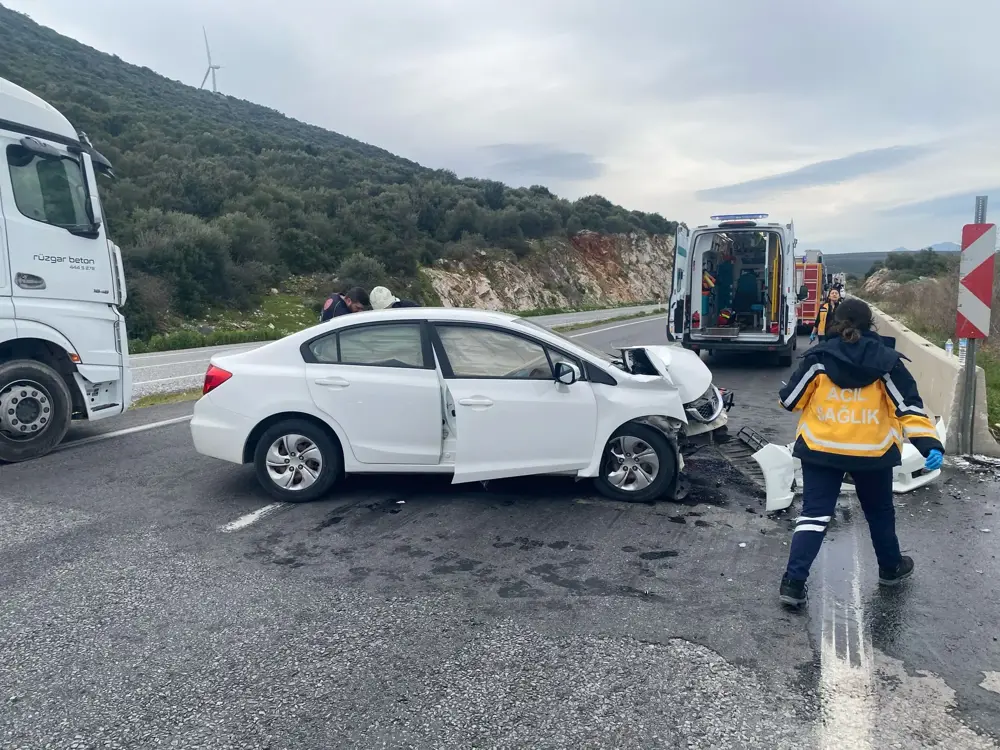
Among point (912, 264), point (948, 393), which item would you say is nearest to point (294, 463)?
point (948, 393)

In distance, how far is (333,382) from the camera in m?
5.90

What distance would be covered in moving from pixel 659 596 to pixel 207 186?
35.3 m

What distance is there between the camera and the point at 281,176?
43969 millimetres

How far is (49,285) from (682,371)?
5906 millimetres

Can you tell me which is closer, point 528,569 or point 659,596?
point 659,596

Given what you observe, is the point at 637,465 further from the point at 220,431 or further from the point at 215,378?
the point at 215,378

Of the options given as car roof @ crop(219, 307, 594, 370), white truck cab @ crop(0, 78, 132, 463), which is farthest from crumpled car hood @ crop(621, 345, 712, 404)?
white truck cab @ crop(0, 78, 132, 463)

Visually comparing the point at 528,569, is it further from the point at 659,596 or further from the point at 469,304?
the point at 469,304

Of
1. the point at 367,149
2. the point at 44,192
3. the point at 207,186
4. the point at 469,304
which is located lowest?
the point at 469,304

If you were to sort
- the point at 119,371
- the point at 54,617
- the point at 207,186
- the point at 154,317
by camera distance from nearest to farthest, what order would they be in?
the point at 54,617 < the point at 119,371 < the point at 154,317 < the point at 207,186

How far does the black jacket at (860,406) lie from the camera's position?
3.98m

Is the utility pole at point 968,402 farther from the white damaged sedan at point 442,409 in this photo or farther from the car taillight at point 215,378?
the car taillight at point 215,378

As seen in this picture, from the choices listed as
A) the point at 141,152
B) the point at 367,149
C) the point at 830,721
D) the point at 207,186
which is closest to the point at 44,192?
the point at 830,721

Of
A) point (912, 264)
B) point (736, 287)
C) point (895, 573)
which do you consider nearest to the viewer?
point (895, 573)
